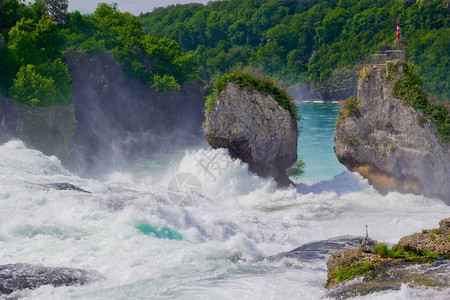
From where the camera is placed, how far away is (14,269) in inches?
437

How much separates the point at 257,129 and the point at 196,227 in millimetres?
8423

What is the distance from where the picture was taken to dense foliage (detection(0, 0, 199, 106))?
33631mm

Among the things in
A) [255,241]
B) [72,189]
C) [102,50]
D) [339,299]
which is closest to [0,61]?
[102,50]

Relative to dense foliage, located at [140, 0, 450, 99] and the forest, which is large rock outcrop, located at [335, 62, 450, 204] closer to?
the forest

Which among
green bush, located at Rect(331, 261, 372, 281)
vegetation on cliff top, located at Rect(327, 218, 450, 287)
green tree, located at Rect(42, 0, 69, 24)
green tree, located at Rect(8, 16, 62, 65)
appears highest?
green tree, located at Rect(42, 0, 69, 24)

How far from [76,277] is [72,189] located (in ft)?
21.9

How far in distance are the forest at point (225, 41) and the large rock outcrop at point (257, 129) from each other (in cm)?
172

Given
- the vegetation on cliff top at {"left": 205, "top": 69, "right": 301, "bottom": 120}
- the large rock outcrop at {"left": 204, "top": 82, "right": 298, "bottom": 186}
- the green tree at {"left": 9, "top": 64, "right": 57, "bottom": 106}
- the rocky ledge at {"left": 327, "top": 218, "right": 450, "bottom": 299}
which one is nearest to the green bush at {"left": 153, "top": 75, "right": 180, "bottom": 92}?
the green tree at {"left": 9, "top": 64, "right": 57, "bottom": 106}

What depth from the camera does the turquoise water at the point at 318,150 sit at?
31141 millimetres

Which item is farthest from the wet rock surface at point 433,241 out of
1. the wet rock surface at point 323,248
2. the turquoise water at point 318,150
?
the turquoise water at point 318,150

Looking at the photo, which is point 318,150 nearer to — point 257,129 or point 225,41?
point 257,129

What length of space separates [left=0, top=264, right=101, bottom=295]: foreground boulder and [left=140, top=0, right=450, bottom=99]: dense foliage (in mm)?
66687

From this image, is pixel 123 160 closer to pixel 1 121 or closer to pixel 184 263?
pixel 1 121

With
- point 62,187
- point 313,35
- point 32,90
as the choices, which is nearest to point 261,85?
point 62,187
